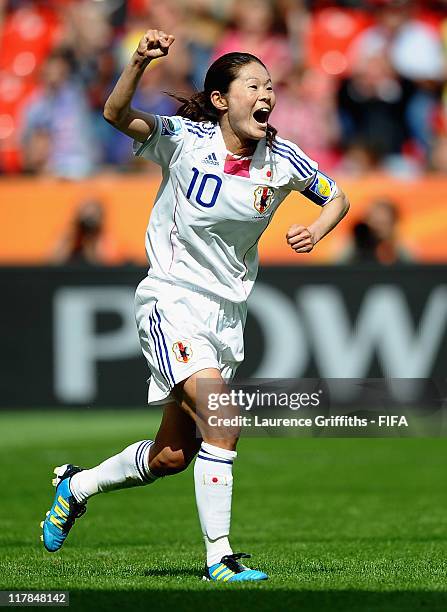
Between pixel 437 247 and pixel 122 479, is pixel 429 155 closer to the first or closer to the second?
pixel 437 247

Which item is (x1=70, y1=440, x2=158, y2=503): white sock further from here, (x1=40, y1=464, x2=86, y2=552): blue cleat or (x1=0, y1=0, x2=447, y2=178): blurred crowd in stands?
(x1=0, y1=0, x2=447, y2=178): blurred crowd in stands

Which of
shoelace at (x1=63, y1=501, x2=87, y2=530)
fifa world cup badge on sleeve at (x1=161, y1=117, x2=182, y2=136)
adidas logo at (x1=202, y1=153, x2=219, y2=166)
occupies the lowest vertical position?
shoelace at (x1=63, y1=501, x2=87, y2=530)

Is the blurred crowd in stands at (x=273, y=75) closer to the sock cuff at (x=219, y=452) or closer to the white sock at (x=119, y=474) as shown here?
the white sock at (x=119, y=474)

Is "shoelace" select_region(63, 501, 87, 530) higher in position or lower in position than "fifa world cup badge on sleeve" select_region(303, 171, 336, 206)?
lower

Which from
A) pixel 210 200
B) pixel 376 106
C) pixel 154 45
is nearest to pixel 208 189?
pixel 210 200

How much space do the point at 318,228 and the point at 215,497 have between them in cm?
131

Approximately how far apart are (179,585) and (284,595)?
Result: 0.57 metres

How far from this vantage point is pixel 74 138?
48.6 feet

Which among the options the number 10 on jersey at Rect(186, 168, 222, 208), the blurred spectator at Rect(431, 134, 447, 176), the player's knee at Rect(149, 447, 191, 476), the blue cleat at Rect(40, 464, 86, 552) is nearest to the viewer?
the number 10 on jersey at Rect(186, 168, 222, 208)

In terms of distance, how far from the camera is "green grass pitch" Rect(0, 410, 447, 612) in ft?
17.8

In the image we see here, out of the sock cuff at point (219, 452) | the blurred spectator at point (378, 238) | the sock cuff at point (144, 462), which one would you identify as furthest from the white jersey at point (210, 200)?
the blurred spectator at point (378, 238)

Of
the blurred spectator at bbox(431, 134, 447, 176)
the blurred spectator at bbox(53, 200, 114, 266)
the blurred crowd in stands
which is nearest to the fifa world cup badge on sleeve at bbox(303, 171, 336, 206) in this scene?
the blurred spectator at bbox(53, 200, 114, 266)

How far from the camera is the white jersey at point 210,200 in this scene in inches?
235

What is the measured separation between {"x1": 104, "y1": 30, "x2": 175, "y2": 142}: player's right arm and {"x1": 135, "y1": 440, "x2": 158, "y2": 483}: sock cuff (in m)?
1.48
